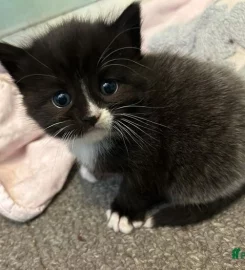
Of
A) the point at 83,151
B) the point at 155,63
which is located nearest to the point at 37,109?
the point at 83,151

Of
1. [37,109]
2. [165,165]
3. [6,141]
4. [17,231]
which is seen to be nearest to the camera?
[37,109]

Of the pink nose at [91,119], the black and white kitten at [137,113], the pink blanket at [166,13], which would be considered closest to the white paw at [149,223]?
the black and white kitten at [137,113]

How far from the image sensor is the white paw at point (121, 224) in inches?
42.9

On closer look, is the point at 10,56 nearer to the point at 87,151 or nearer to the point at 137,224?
the point at 87,151

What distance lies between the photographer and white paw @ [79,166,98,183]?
4.08 feet

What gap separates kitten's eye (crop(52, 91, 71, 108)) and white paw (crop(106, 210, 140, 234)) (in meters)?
0.40

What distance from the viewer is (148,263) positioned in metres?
1.00

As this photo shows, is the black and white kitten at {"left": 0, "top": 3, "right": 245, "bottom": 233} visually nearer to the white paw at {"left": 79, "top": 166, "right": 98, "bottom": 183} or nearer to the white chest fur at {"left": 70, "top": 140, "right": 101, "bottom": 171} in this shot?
the white chest fur at {"left": 70, "top": 140, "right": 101, "bottom": 171}

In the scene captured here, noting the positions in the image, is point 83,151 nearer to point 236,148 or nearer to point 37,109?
point 37,109

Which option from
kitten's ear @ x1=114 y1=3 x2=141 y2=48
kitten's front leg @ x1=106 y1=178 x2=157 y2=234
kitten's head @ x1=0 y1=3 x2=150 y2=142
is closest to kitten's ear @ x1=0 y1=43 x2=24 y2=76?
kitten's head @ x1=0 y1=3 x2=150 y2=142

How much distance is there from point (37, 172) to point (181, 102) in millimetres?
543

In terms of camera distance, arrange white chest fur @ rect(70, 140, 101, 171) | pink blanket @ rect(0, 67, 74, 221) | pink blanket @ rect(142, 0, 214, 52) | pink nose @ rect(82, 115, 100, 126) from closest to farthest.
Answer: pink nose @ rect(82, 115, 100, 126) < white chest fur @ rect(70, 140, 101, 171) < pink blanket @ rect(0, 67, 74, 221) < pink blanket @ rect(142, 0, 214, 52)

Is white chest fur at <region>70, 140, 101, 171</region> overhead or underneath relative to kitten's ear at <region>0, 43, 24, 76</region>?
underneath

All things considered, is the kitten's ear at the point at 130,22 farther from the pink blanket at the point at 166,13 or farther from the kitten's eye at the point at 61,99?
the pink blanket at the point at 166,13
